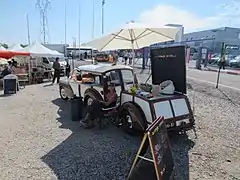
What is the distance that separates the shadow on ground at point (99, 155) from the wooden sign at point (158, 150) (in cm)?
51

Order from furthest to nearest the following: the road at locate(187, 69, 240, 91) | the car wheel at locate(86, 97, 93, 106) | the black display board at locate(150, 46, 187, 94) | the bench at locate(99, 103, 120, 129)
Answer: the road at locate(187, 69, 240, 91) → the car wheel at locate(86, 97, 93, 106) → the bench at locate(99, 103, 120, 129) → the black display board at locate(150, 46, 187, 94)

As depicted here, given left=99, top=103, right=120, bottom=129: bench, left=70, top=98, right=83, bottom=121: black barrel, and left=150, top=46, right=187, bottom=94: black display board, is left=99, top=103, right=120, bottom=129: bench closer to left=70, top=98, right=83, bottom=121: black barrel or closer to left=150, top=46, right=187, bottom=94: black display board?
left=70, top=98, right=83, bottom=121: black barrel

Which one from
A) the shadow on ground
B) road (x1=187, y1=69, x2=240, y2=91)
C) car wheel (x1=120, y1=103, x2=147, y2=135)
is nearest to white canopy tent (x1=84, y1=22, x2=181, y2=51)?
car wheel (x1=120, y1=103, x2=147, y2=135)

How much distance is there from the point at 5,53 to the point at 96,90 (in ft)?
35.9

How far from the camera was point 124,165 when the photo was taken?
4449mm

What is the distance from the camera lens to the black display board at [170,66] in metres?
6.50

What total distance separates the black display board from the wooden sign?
2.91 m

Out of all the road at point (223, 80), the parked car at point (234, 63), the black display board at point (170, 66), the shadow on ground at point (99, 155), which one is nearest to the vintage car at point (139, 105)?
the shadow on ground at point (99, 155)

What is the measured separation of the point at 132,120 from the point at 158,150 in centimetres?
216

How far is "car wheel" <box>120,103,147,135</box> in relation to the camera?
5447mm

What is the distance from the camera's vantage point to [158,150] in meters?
3.52

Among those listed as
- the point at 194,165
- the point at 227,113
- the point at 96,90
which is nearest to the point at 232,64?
the point at 227,113

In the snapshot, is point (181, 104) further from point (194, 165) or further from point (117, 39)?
point (117, 39)

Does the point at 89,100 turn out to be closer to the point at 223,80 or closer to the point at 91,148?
the point at 91,148
